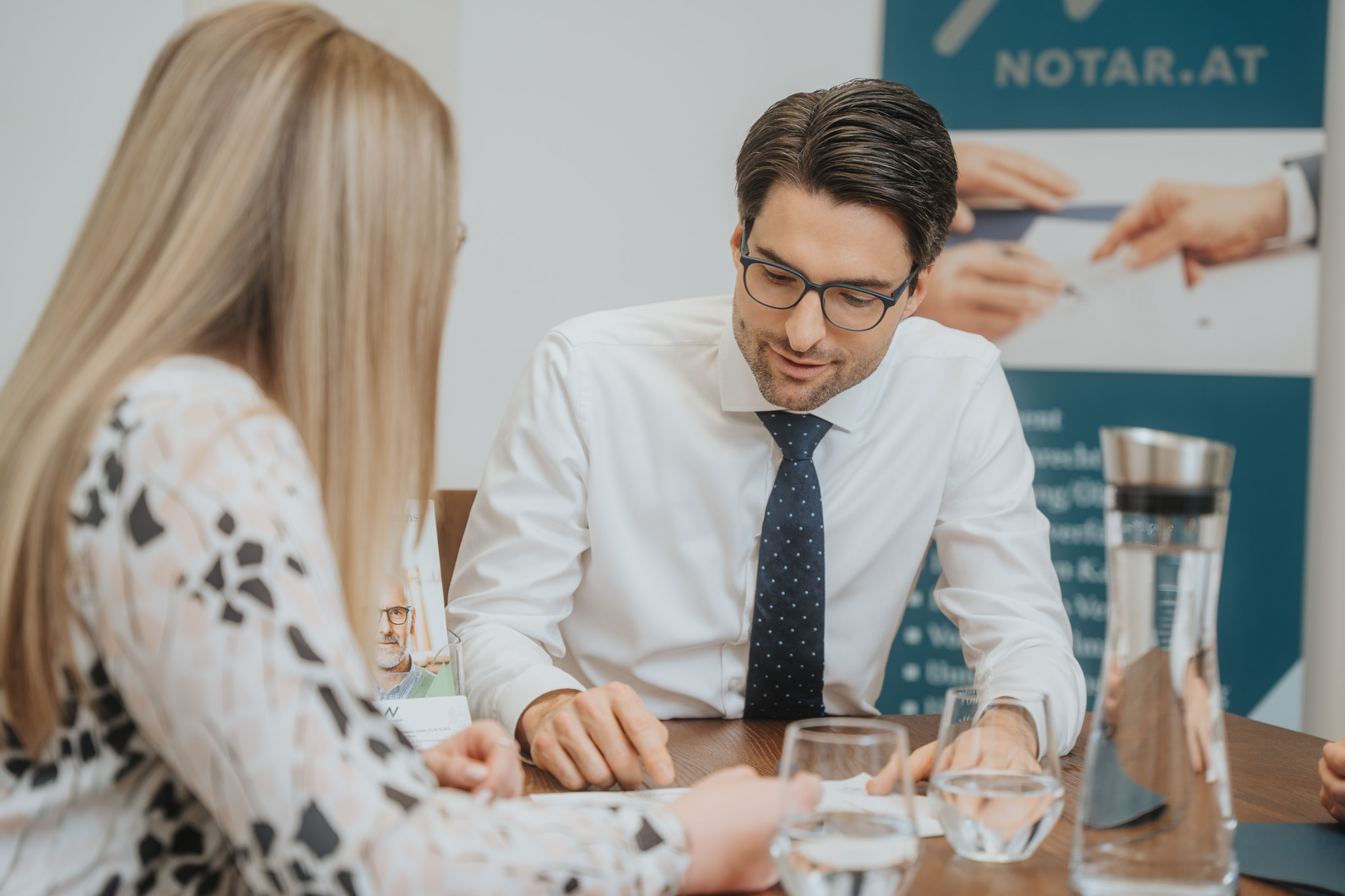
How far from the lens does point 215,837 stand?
69 cm

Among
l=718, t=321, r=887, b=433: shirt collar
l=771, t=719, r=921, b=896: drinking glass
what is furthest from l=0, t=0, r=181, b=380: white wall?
l=771, t=719, r=921, b=896: drinking glass

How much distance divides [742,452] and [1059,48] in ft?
5.32

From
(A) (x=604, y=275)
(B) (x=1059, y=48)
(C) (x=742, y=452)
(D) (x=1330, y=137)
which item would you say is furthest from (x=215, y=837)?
(D) (x=1330, y=137)

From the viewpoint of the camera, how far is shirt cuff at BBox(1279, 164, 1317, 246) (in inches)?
102

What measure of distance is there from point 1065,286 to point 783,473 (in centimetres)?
146

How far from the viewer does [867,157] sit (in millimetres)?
1472

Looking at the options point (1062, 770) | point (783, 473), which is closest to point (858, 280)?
point (783, 473)

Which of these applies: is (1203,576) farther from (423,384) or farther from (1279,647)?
(1279,647)

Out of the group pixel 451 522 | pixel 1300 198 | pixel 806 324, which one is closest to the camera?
pixel 806 324

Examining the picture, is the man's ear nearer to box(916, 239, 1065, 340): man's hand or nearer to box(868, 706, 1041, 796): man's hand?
box(868, 706, 1041, 796): man's hand

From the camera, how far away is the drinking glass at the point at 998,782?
2.72 ft

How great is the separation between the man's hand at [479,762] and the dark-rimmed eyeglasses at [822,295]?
31.3 inches

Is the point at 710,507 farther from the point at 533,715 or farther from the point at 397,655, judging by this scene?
the point at 397,655

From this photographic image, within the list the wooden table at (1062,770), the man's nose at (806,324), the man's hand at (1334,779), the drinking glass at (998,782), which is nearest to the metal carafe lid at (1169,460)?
the drinking glass at (998,782)
